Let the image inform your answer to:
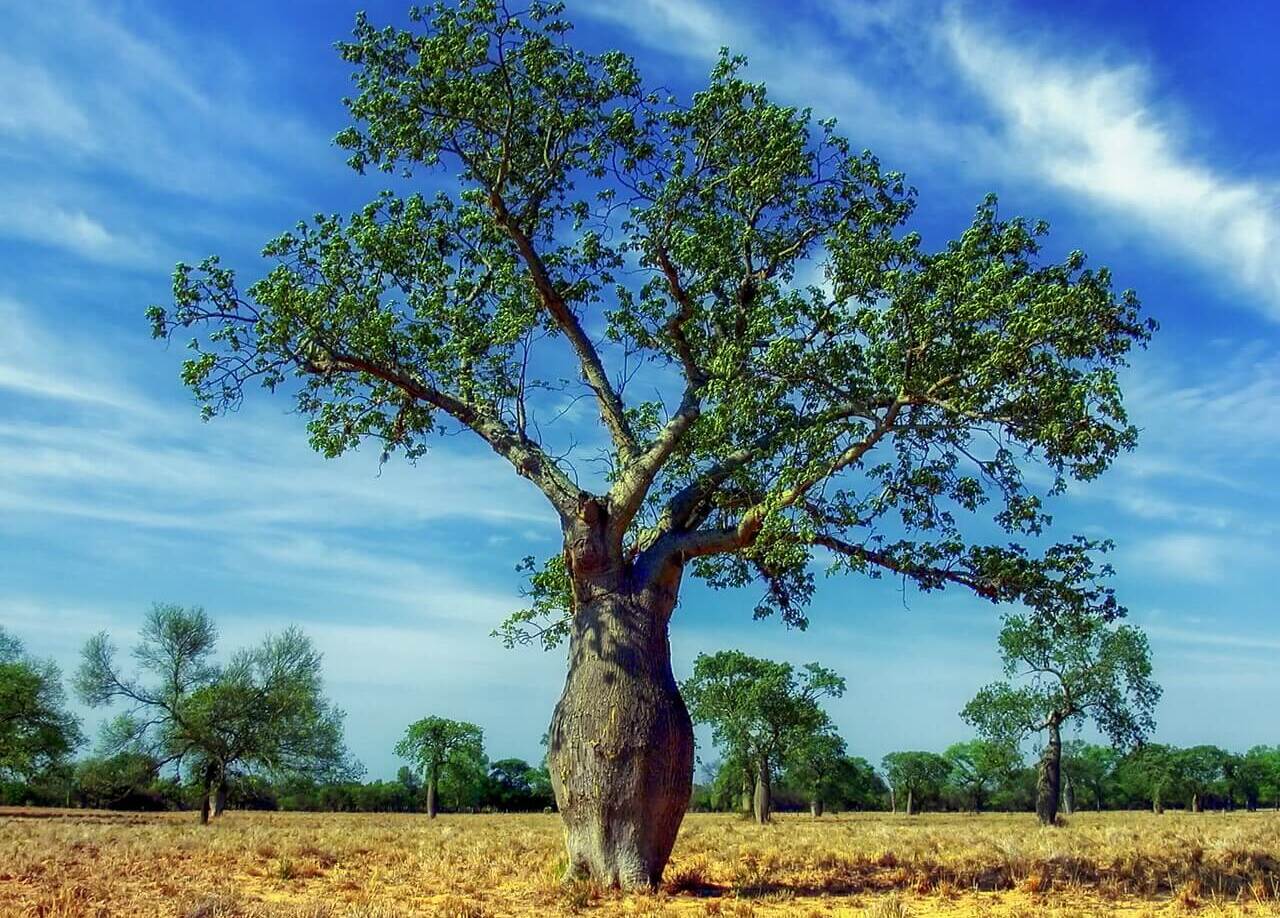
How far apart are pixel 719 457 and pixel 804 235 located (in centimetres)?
378

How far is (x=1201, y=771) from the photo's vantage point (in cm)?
9262

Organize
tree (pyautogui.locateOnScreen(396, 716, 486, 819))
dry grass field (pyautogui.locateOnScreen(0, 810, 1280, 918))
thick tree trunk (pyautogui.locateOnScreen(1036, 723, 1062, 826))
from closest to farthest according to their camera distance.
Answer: dry grass field (pyautogui.locateOnScreen(0, 810, 1280, 918)), thick tree trunk (pyautogui.locateOnScreen(1036, 723, 1062, 826)), tree (pyautogui.locateOnScreen(396, 716, 486, 819))

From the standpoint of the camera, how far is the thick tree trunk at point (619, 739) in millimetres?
11383

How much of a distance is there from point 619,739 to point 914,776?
299ft

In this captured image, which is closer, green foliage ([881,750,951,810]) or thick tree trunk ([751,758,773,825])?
thick tree trunk ([751,758,773,825])

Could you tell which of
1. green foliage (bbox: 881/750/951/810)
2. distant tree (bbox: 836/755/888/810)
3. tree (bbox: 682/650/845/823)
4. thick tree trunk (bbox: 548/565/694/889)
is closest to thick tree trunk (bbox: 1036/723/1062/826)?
tree (bbox: 682/650/845/823)

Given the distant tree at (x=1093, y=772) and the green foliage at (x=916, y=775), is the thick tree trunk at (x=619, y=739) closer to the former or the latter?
the green foliage at (x=916, y=775)

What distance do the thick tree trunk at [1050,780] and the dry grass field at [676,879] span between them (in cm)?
1649

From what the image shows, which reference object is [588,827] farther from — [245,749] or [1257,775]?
[1257,775]

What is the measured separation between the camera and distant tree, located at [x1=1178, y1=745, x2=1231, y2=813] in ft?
293

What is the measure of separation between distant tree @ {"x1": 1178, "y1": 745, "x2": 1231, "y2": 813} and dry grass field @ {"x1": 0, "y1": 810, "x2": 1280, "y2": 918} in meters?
83.0

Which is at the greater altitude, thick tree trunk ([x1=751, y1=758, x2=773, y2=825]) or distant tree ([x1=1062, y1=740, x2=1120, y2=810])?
thick tree trunk ([x1=751, y1=758, x2=773, y2=825])

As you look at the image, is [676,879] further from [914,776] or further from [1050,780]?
[914,776]

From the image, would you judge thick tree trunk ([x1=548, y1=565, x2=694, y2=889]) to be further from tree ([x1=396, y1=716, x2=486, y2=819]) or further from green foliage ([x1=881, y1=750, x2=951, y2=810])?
green foliage ([x1=881, y1=750, x2=951, y2=810])
